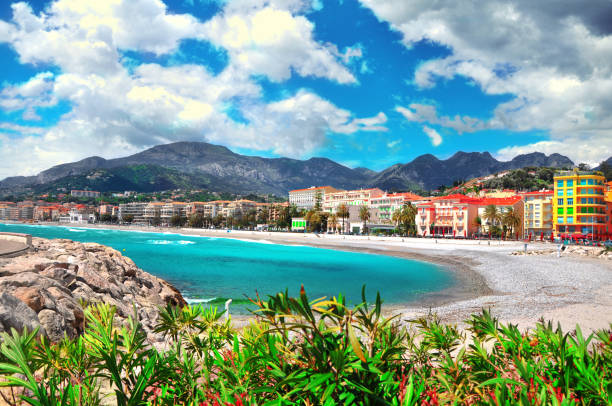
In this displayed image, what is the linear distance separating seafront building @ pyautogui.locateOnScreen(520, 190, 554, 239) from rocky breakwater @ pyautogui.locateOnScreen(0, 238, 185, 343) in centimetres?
7854

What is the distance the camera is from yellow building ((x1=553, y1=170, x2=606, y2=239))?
54531 millimetres

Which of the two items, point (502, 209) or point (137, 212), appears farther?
point (137, 212)

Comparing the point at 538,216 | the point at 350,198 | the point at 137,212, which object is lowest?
the point at 137,212

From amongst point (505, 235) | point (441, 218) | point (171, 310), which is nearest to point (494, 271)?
point (171, 310)

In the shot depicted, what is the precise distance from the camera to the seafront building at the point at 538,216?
74588 mm

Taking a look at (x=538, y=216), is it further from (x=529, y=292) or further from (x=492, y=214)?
(x=529, y=292)

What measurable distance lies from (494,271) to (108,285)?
30133mm

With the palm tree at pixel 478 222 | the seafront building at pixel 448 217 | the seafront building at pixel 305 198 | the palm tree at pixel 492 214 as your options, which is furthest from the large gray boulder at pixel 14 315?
the seafront building at pixel 305 198

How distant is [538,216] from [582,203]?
885 inches

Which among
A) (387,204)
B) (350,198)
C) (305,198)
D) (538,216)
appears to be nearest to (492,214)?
(538,216)

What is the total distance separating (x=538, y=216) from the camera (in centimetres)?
7631

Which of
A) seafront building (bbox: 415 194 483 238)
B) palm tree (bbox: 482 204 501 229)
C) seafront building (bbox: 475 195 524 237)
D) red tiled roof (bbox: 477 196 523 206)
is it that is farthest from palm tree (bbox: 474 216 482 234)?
red tiled roof (bbox: 477 196 523 206)

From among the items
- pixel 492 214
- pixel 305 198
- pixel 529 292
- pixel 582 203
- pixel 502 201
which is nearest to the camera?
pixel 529 292

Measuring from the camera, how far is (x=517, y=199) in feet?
277
